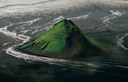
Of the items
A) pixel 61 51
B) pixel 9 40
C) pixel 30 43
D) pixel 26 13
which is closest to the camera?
pixel 61 51

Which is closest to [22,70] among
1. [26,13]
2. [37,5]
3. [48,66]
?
[48,66]

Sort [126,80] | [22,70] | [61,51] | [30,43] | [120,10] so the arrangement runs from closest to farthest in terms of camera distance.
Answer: [126,80], [22,70], [61,51], [30,43], [120,10]

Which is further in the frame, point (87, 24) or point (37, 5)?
point (37, 5)

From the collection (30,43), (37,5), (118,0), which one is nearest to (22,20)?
(37,5)

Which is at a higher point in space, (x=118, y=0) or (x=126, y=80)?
(x=118, y=0)

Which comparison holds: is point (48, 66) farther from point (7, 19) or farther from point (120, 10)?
point (120, 10)

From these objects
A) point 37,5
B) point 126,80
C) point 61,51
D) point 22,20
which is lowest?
point 126,80
